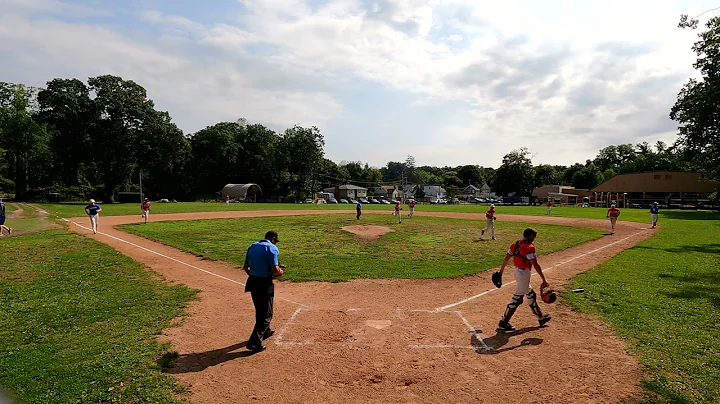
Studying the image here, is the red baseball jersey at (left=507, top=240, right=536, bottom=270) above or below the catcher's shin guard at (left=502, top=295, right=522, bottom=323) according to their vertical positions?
above

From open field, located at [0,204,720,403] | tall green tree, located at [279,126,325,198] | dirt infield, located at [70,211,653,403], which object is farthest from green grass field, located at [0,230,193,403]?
tall green tree, located at [279,126,325,198]

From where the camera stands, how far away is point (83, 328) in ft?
27.0

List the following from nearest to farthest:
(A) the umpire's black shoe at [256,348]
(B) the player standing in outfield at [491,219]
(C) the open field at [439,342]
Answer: (C) the open field at [439,342]
(A) the umpire's black shoe at [256,348]
(B) the player standing in outfield at [491,219]

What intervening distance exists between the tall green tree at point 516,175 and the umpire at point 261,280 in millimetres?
96795

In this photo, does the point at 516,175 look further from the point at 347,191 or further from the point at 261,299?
the point at 261,299

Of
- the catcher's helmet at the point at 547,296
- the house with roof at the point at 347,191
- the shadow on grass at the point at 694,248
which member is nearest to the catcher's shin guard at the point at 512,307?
the catcher's helmet at the point at 547,296

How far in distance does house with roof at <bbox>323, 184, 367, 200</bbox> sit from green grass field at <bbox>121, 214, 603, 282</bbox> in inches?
2920

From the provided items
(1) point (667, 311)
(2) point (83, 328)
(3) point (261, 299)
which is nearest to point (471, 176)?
(1) point (667, 311)

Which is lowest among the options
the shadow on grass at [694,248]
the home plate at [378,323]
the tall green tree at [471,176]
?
the home plate at [378,323]

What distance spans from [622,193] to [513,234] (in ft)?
171

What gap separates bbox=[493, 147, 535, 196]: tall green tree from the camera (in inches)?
3760

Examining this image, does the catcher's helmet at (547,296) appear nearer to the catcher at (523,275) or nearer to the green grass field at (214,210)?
the catcher at (523,275)

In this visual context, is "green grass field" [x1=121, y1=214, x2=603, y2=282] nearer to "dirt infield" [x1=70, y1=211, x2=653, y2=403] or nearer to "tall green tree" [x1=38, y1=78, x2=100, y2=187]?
"dirt infield" [x1=70, y1=211, x2=653, y2=403]

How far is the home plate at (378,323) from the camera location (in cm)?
857
